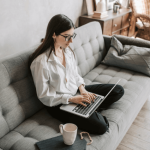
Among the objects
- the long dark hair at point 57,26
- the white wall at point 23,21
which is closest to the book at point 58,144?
the long dark hair at point 57,26

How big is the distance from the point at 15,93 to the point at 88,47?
3.53ft

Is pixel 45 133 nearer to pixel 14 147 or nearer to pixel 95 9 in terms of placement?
pixel 14 147

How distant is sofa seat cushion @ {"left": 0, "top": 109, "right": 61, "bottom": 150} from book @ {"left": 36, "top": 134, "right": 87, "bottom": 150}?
0.06 meters

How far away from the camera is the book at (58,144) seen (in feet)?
3.59

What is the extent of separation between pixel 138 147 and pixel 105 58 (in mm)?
1053

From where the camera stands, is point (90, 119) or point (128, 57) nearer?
point (90, 119)

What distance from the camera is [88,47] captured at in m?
2.11

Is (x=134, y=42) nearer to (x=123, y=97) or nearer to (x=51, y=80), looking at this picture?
(x=123, y=97)

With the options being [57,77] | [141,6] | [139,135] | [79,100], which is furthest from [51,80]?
[141,6]

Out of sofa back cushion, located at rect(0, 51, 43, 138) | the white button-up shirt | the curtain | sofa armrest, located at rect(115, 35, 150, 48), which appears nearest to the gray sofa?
sofa back cushion, located at rect(0, 51, 43, 138)

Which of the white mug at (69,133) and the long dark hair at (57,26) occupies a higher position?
the long dark hair at (57,26)

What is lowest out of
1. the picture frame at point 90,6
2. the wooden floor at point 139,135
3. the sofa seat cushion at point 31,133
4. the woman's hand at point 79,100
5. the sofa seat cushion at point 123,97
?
the wooden floor at point 139,135

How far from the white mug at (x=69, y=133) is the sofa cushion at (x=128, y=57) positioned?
1240 millimetres

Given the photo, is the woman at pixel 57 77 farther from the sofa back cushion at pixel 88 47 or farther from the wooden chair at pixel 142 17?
the wooden chair at pixel 142 17
